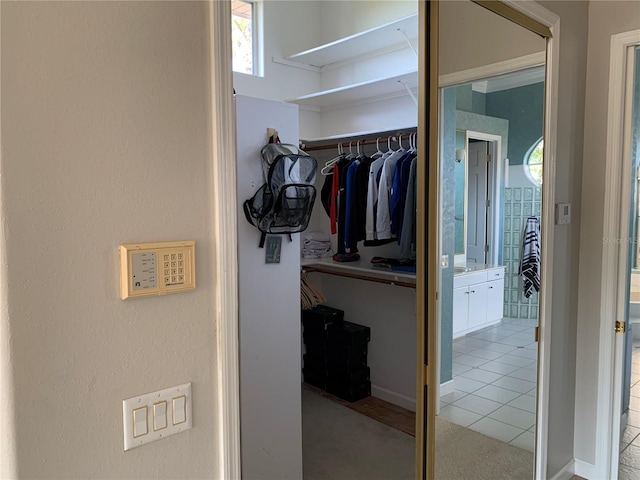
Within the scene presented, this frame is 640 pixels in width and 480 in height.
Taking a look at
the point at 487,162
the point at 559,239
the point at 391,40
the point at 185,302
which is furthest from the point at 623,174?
the point at 185,302

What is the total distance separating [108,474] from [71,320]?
336 millimetres

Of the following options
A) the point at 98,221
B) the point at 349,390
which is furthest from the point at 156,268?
the point at 349,390

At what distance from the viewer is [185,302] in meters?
1.10

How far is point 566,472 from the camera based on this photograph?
101 inches

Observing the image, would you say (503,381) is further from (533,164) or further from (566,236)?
(533,164)

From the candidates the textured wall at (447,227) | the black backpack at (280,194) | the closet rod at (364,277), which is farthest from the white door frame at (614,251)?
the black backpack at (280,194)

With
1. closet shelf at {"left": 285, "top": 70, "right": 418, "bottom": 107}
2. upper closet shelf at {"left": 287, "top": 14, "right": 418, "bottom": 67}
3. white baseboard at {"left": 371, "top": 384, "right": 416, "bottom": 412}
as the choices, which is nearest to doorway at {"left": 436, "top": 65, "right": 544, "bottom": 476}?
→ closet shelf at {"left": 285, "top": 70, "right": 418, "bottom": 107}

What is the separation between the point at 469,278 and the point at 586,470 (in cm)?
132

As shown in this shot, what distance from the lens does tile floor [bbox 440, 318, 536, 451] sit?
229 centimetres

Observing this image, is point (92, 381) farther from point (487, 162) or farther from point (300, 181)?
point (487, 162)

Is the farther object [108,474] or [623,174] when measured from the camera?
[623,174]

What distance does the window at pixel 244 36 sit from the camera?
152 inches

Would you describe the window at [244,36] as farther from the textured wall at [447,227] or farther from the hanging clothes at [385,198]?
the textured wall at [447,227]

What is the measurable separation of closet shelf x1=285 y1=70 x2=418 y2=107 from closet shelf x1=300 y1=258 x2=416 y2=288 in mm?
1303
